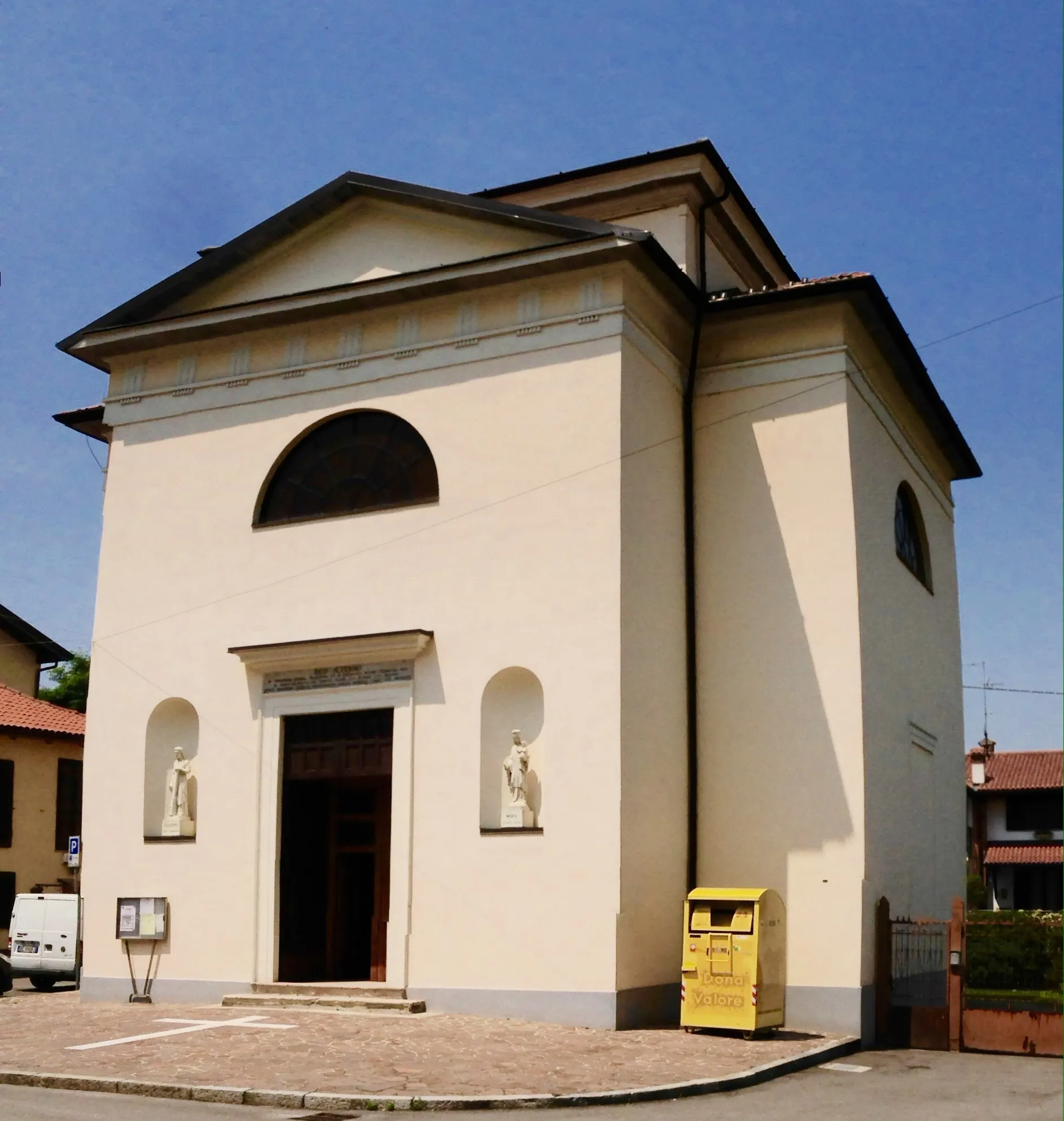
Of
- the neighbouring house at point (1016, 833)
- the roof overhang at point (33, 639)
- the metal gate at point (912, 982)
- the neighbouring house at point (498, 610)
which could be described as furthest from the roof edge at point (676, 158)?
the neighbouring house at point (1016, 833)

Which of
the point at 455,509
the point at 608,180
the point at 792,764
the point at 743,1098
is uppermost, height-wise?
the point at 608,180

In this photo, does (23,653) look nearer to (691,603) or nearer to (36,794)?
(36,794)

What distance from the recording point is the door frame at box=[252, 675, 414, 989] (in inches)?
634

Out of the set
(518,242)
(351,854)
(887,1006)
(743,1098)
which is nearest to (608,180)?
(518,242)

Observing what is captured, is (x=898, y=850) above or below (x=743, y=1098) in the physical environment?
above

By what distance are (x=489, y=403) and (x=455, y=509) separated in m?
1.33

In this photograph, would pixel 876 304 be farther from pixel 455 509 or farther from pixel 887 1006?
pixel 887 1006

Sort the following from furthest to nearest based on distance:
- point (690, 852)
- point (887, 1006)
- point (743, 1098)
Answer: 1. point (690, 852)
2. point (887, 1006)
3. point (743, 1098)

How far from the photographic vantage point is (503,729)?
16.3 meters

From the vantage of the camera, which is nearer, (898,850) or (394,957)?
(394,957)

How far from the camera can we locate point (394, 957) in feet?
52.5

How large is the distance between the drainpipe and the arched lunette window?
3.35 metres

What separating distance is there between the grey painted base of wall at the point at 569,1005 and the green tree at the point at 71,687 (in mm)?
39159

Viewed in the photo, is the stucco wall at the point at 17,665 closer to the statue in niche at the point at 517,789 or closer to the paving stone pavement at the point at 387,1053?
the paving stone pavement at the point at 387,1053
